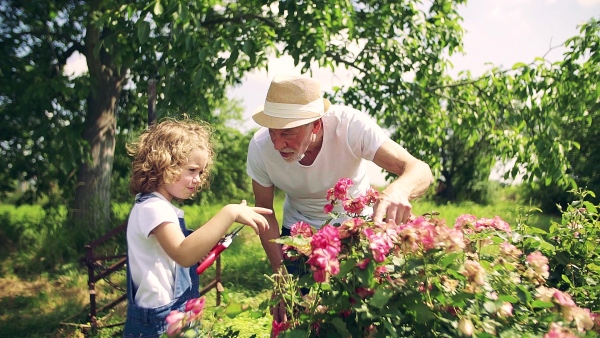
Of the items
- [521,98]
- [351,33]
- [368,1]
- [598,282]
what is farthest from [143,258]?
[368,1]

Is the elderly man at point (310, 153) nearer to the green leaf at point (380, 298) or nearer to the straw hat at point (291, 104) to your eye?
the straw hat at point (291, 104)

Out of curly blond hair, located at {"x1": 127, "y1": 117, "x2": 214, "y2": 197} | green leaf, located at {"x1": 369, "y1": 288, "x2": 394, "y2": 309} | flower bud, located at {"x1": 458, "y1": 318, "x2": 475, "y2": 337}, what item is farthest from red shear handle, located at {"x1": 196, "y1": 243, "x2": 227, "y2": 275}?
flower bud, located at {"x1": 458, "y1": 318, "x2": 475, "y2": 337}

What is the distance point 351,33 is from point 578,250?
395 centimetres

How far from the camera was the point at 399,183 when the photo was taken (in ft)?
6.75

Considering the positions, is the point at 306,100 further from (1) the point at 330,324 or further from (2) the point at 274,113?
(1) the point at 330,324

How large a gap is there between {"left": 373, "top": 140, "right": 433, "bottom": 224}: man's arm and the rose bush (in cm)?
14

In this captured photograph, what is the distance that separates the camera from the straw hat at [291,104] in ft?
7.68

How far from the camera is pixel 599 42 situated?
5.36m

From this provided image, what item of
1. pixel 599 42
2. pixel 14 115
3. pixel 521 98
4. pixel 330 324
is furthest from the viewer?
pixel 14 115

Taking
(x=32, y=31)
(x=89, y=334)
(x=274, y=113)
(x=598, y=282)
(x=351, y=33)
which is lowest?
(x=89, y=334)

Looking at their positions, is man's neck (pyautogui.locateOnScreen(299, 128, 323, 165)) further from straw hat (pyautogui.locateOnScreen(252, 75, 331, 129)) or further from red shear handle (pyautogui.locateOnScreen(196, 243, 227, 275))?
red shear handle (pyautogui.locateOnScreen(196, 243, 227, 275))

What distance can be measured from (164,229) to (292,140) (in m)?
0.78

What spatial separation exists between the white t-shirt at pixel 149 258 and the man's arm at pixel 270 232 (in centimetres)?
70

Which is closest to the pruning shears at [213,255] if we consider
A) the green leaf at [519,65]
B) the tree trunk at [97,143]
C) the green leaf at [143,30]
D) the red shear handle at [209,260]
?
the red shear handle at [209,260]
